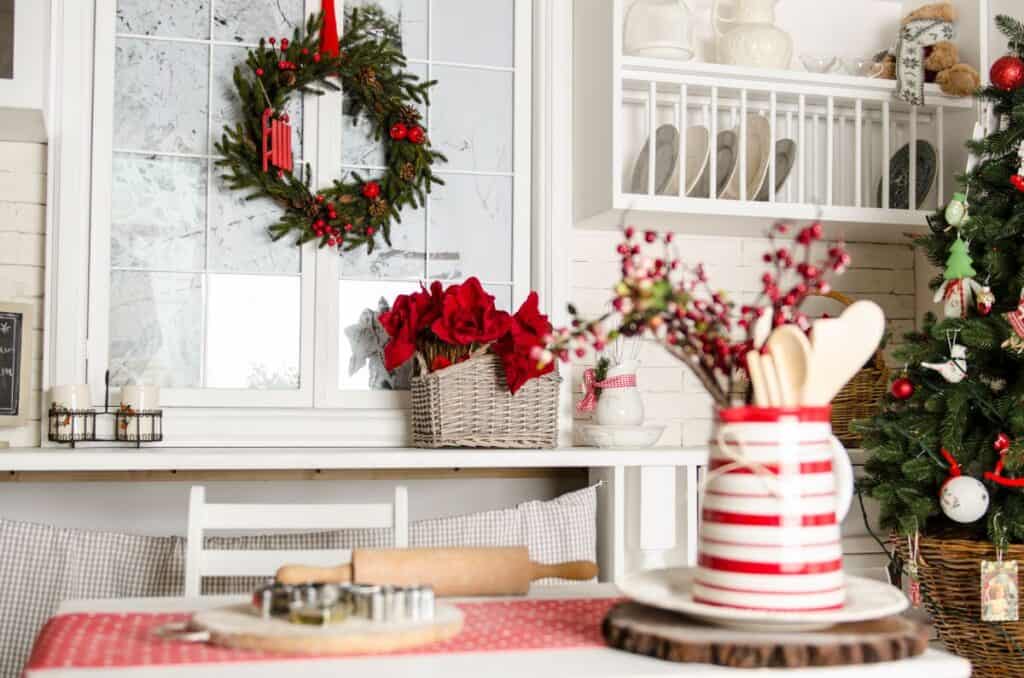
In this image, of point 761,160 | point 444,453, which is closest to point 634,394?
point 444,453

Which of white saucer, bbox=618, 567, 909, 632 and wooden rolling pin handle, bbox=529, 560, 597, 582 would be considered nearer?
white saucer, bbox=618, 567, 909, 632

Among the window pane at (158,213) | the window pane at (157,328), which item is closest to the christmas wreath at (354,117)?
the window pane at (158,213)

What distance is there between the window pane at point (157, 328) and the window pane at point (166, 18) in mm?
606

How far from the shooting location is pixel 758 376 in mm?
1248

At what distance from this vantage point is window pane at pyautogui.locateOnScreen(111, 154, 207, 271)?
2.75m

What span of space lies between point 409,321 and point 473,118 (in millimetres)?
672

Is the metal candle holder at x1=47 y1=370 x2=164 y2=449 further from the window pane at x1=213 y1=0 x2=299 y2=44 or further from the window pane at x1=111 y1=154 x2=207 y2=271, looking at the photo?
the window pane at x1=213 y1=0 x2=299 y2=44

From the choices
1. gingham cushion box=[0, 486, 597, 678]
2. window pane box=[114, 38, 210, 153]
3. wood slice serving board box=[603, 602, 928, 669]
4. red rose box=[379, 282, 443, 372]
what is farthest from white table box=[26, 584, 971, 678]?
window pane box=[114, 38, 210, 153]

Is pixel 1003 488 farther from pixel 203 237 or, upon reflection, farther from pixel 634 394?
pixel 203 237

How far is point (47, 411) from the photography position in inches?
104

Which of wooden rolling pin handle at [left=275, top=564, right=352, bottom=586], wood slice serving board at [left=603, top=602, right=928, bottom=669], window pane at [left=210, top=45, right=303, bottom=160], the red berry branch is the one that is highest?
window pane at [left=210, top=45, right=303, bottom=160]

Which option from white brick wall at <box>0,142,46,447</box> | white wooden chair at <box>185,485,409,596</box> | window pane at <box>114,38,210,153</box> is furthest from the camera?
window pane at <box>114,38,210,153</box>

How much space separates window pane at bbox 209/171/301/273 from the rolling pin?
4.90 feet

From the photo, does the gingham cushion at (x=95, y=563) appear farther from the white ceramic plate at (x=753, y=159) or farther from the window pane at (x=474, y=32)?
the window pane at (x=474, y=32)
